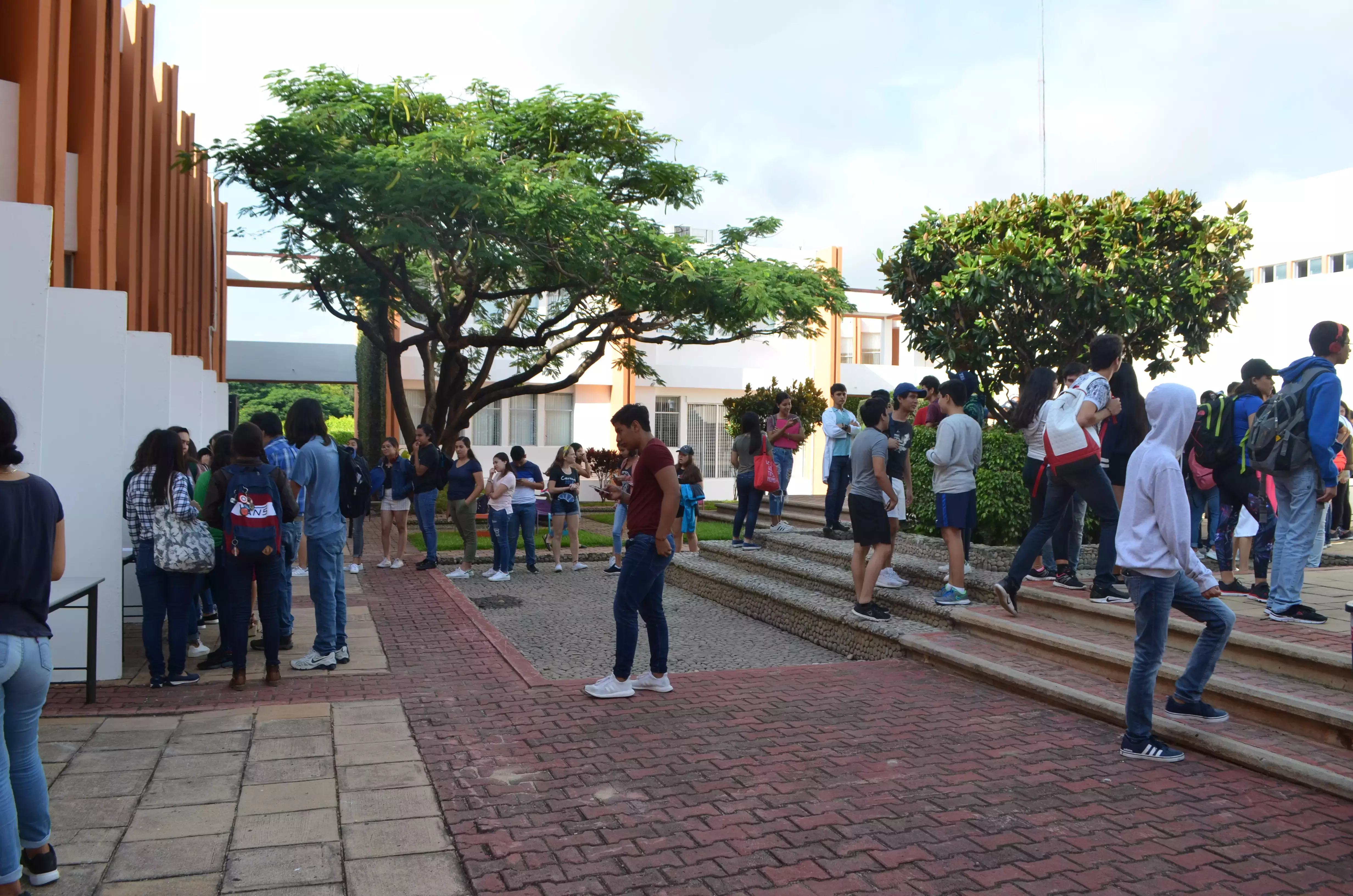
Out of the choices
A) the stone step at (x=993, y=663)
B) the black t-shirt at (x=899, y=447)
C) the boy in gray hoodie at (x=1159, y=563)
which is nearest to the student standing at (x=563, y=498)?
the stone step at (x=993, y=663)

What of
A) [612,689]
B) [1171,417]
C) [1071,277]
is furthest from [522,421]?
[1171,417]

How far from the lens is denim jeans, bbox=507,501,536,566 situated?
12.4m

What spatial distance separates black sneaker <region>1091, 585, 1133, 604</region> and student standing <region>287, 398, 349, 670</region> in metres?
5.51

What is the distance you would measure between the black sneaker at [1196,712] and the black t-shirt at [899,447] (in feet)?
14.0

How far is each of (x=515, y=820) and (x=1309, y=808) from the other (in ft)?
11.4

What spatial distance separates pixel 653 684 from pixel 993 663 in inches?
90.6

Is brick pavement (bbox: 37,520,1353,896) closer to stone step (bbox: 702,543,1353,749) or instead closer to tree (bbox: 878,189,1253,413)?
stone step (bbox: 702,543,1353,749)

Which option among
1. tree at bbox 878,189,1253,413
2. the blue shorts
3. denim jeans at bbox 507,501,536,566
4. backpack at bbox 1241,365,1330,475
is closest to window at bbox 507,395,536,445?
denim jeans at bbox 507,501,536,566

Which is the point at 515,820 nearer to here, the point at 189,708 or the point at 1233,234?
the point at 189,708

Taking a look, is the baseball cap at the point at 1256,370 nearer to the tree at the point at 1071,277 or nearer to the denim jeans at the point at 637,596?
the tree at the point at 1071,277

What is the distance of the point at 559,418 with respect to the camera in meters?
28.4

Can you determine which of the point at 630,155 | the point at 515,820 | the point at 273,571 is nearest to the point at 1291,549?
the point at 515,820

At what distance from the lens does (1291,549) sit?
6.43 meters

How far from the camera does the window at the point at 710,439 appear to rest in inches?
1146
